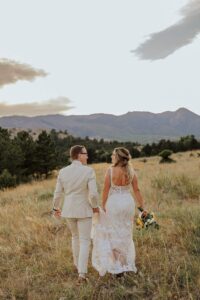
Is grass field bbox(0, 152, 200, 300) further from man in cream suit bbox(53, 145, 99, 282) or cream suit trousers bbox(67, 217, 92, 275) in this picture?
man in cream suit bbox(53, 145, 99, 282)

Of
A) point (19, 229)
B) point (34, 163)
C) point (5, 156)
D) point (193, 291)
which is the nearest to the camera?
point (193, 291)

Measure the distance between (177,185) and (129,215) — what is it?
279 inches

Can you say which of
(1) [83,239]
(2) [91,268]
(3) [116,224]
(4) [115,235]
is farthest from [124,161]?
(2) [91,268]

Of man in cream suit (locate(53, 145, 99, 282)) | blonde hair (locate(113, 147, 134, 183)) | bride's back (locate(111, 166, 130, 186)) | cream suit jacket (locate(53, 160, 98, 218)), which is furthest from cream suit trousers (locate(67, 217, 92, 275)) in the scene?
blonde hair (locate(113, 147, 134, 183))

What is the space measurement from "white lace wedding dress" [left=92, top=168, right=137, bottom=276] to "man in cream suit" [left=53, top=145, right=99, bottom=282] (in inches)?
6.6

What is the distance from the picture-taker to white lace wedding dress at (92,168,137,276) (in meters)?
5.83

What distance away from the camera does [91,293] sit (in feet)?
17.3

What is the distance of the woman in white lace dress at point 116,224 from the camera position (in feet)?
19.1

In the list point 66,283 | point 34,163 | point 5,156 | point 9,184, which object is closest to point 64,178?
point 66,283

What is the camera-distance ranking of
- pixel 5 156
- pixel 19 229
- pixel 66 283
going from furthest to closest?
pixel 5 156, pixel 19 229, pixel 66 283

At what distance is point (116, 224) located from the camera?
5918mm

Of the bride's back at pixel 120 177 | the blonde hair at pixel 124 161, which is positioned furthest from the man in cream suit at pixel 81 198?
the blonde hair at pixel 124 161

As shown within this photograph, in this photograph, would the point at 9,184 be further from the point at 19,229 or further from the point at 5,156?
the point at 19,229

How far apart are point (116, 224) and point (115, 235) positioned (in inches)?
6.4
